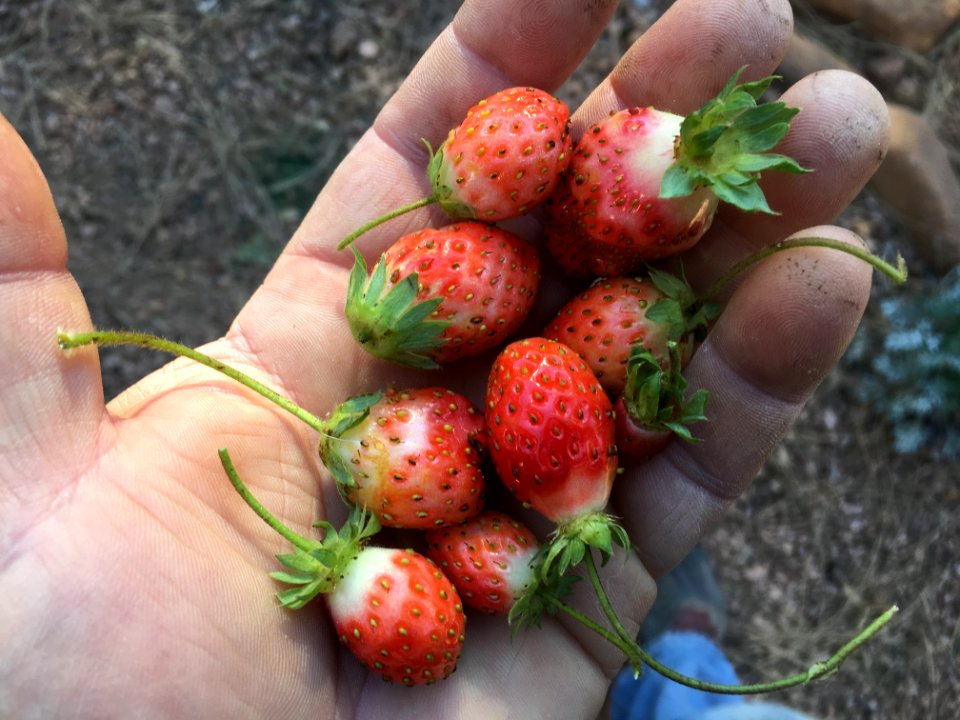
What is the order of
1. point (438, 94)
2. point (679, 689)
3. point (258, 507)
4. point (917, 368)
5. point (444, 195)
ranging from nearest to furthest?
point (258, 507) → point (444, 195) → point (438, 94) → point (679, 689) → point (917, 368)

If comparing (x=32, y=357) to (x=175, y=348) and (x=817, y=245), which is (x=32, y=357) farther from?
(x=817, y=245)

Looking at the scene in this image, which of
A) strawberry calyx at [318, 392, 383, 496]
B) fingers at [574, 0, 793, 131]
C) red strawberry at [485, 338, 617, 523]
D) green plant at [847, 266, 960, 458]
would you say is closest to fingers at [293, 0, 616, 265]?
fingers at [574, 0, 793, 131]

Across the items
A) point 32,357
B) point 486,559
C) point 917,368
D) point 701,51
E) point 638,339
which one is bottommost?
point 917,368

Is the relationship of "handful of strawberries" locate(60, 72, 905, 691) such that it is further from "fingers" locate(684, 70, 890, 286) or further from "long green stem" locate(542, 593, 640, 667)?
"fingers" locate(684, 70, 890, 286)

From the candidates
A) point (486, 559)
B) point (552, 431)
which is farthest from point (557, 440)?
point (486, 559)

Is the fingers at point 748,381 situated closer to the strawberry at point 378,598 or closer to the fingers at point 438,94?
the strawberry at point 378,598

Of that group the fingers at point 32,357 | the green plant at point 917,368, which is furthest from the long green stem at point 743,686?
the green plant at point 917,368
